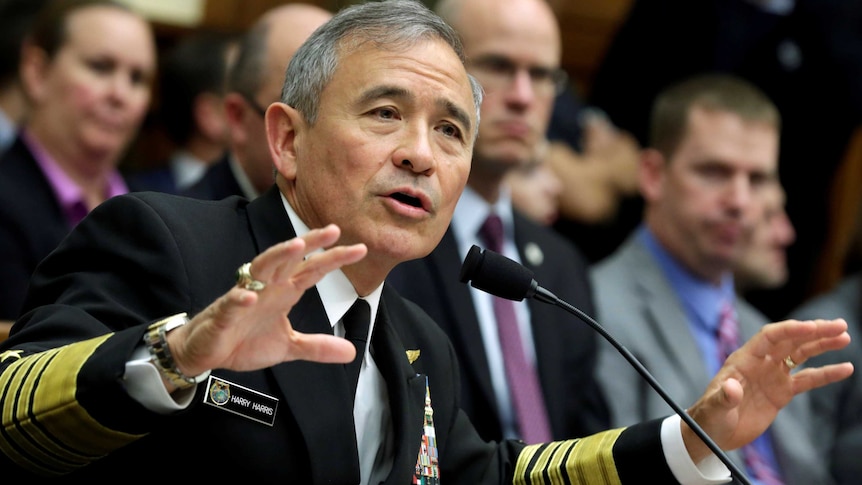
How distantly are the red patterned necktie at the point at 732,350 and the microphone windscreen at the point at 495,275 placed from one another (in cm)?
174

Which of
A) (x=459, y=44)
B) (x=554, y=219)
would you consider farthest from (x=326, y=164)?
(x=554, y=219)

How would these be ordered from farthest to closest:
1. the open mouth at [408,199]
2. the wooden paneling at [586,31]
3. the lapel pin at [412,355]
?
the wooden paneling at [586,31]
the lapel pin at [412,355]
the open mouth at [408,199]

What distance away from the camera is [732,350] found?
3.72m

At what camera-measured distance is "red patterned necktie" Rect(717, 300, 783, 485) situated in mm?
3461

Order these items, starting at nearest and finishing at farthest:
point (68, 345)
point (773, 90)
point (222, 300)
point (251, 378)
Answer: point (222, 300)
point (68, 345)
point (251, 378)
point (773, 90)

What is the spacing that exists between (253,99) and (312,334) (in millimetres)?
1682

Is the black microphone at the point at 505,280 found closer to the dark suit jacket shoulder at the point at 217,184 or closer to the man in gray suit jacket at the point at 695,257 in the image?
the dark suit jacket shoulder at the point at 217,184

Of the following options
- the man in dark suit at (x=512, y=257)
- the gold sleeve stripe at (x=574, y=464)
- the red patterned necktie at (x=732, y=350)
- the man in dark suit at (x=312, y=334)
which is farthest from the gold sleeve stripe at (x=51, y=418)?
the red patterned necktie at (x=732, y=350)

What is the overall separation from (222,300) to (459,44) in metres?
0.88

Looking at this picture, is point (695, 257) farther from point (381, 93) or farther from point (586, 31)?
point (586, 31)

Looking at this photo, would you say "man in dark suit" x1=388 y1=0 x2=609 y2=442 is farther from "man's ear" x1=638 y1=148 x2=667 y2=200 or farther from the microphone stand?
the microphone stand

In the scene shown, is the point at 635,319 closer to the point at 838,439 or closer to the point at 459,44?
the point at 838,439

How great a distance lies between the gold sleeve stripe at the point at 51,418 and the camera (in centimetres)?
156

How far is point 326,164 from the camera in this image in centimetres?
201
